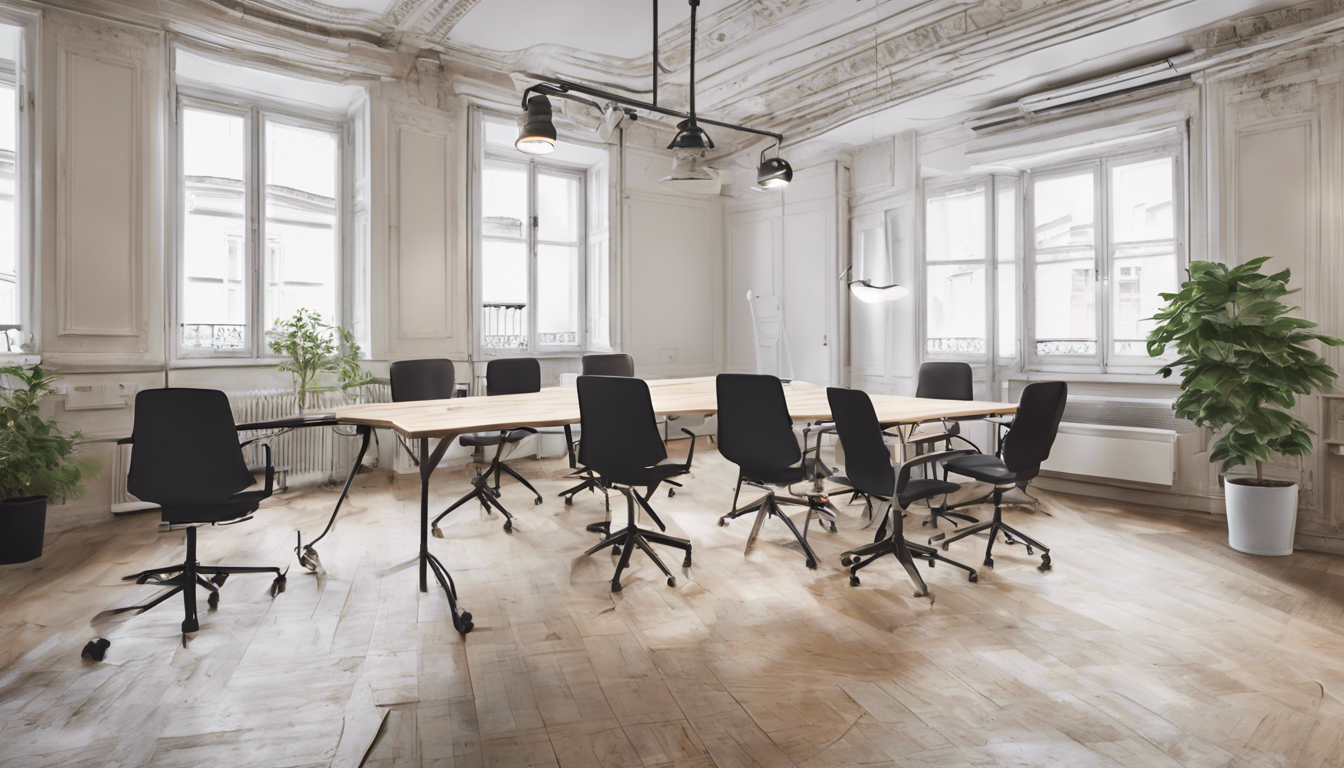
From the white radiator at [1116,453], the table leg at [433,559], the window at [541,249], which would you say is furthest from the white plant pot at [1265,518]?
the window at [541,249]

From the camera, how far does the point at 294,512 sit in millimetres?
5105

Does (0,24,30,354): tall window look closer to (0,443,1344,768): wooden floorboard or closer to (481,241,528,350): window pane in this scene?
(0,443,1344,768): wooden floorboard

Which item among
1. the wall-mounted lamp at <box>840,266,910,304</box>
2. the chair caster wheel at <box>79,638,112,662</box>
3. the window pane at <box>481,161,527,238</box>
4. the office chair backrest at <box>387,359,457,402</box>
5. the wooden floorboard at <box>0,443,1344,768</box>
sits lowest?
the wooden floorboard at <box>0,443,1344,768</box>

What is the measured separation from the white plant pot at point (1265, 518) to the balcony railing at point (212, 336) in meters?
7.38

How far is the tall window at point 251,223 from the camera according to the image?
232 inches

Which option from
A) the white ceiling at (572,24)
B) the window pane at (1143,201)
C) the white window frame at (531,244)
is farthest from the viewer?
the white window frame at (531,244)

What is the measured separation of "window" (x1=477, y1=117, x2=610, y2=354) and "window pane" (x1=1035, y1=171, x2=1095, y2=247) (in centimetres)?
430

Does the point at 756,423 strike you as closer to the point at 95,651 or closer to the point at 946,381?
the point at 946,381

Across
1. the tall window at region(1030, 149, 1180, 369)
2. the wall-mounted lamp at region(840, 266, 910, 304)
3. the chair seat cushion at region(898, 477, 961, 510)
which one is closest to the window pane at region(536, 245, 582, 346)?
the wall-mounted lamp at region(840, 266, 910, 304)

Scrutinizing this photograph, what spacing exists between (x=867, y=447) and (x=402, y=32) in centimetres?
518

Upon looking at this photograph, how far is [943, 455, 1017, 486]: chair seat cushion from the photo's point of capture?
386 cm

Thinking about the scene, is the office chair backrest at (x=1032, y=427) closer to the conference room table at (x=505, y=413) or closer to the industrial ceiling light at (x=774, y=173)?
the conference room table at (x=505, y=413)

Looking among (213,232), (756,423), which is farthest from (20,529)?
(756,423)

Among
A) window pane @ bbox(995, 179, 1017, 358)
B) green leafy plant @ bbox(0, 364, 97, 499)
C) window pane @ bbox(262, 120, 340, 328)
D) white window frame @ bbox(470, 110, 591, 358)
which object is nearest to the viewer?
green leafy plant @ bbox(0, 364, 97, 499)
